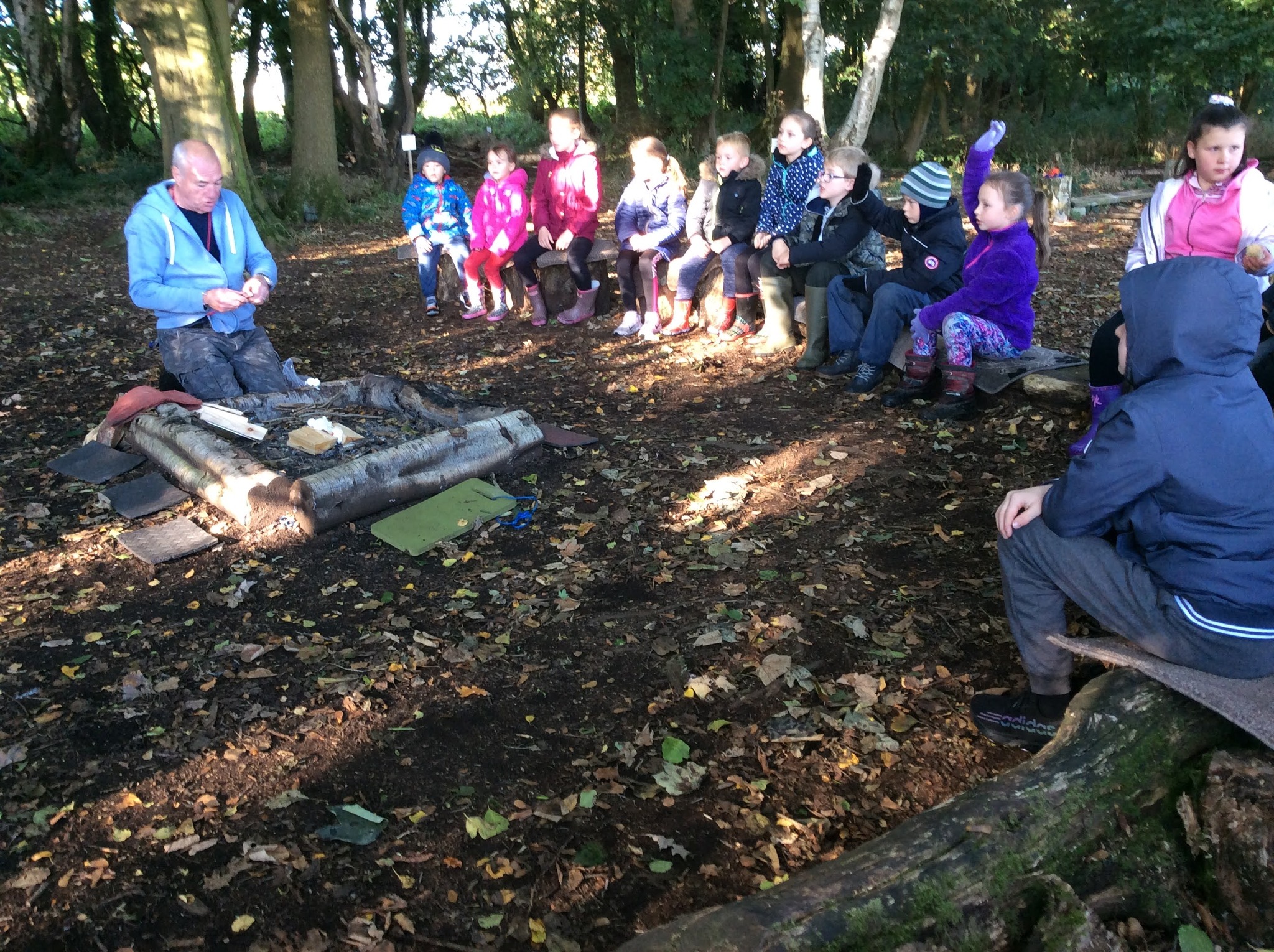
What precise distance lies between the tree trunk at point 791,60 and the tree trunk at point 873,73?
20.8 ft

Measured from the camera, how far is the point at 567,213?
8.35 m

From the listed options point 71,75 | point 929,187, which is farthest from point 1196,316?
point 71,75

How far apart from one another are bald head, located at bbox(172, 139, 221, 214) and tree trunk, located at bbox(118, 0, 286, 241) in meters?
5.15

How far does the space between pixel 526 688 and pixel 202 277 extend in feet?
12.0

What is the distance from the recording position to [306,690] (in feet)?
11.1

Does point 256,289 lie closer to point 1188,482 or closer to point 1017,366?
point 1017,366

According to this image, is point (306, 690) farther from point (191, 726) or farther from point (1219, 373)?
point (1219, 373)

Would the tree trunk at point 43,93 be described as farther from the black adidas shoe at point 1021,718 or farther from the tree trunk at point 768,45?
the black adidas shoe at point 1021,718

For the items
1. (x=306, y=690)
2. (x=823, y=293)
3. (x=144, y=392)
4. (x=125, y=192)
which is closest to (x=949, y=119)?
(x=125, y=192)

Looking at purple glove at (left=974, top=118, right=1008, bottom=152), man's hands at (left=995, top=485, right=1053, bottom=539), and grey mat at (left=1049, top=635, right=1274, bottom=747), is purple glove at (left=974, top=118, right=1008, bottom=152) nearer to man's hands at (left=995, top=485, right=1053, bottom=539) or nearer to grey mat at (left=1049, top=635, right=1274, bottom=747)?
man's hands at (left=995, top=485, right=1053, bottom=539)

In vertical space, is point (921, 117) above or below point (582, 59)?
below

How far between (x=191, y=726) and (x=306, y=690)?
38 centimetres

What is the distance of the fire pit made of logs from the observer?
4.58m

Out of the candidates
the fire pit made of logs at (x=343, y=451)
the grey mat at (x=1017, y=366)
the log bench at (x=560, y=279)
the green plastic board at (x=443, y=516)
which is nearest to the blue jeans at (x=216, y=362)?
the fire pit made of logs at (x=343, y=451)
